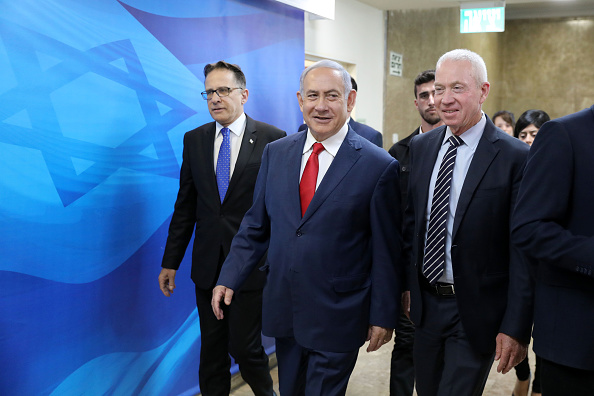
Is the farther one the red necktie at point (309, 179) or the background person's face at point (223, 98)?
the background person's face at point (223, 98)

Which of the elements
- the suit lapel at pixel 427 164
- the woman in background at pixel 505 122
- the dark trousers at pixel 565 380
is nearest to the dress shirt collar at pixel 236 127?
the suit lapel at pixel 427 164

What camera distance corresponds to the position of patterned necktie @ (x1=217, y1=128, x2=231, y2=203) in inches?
129

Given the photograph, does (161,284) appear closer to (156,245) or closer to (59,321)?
(156,245)

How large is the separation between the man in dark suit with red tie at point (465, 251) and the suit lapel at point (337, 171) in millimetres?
361

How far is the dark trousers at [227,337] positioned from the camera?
330cm

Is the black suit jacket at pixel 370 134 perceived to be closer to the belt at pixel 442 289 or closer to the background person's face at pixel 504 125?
the background person's face at pixel 504 125

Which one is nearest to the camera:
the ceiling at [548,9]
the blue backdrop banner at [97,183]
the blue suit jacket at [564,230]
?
the blue suit jacket at [564,230]

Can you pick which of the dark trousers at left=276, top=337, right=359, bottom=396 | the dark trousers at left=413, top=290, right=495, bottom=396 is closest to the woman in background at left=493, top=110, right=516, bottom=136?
the dark trousers at left=413, top=290, right=495, bottom=396

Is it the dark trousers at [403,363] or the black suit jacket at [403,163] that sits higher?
the black suit jacket at [403,163]

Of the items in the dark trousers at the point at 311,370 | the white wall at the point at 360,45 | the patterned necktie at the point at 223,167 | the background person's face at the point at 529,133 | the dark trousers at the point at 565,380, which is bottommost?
the dark trousers at the point at 311,370

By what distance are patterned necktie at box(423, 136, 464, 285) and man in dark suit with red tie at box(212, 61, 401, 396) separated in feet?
0.48

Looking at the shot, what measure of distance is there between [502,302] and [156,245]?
2121 mm

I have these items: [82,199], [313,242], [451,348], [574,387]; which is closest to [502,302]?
[451,348]

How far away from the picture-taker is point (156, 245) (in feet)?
12.0
